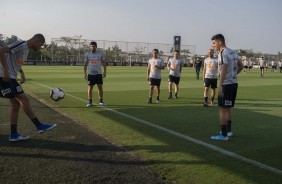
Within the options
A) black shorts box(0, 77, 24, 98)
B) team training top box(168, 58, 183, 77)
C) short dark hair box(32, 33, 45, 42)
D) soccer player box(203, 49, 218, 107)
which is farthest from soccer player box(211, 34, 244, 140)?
team training top box(168, 58, 183, 77)

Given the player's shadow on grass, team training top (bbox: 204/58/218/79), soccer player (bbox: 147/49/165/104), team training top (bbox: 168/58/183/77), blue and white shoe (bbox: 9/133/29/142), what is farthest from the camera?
team training top (bbox: 168/58/183/77)

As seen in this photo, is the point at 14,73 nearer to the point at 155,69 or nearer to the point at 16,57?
the point at 16,57

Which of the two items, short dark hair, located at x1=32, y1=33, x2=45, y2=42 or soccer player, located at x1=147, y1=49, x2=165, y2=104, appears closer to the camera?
short dark hair, located at x1=32, y1=33, x2=45, y2=42

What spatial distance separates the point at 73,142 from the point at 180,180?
101 inches

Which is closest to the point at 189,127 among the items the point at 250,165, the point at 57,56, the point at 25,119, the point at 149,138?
the point at 149,138

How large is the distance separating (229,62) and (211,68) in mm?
5275

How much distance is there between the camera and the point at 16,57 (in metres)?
6.26

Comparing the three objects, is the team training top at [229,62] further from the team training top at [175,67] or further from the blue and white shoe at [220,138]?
the team training top at [175,67]

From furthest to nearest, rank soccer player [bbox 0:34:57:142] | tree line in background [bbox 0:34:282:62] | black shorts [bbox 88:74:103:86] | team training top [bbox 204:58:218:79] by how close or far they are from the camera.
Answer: tree line in background [bbox 0:34:282:62] → team training top [bbox 204:58:218:79] → black shorts [bbox 88:74:103:86] → soccer player [bbox 0:34:57:142]

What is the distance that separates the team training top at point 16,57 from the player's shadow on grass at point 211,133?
2596 mm

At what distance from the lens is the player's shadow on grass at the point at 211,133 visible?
5207 millimetres

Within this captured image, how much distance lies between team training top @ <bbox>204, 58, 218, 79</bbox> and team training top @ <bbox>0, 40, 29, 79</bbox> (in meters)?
7.11

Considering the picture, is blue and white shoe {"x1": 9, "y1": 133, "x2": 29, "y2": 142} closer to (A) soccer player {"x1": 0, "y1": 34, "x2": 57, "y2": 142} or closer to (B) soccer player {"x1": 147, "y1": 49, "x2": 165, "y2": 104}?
(A) soccer player {"x1": 0, "y1": 34, "x2": 57, "y2": 142}

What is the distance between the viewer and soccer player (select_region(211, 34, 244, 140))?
256 inches
